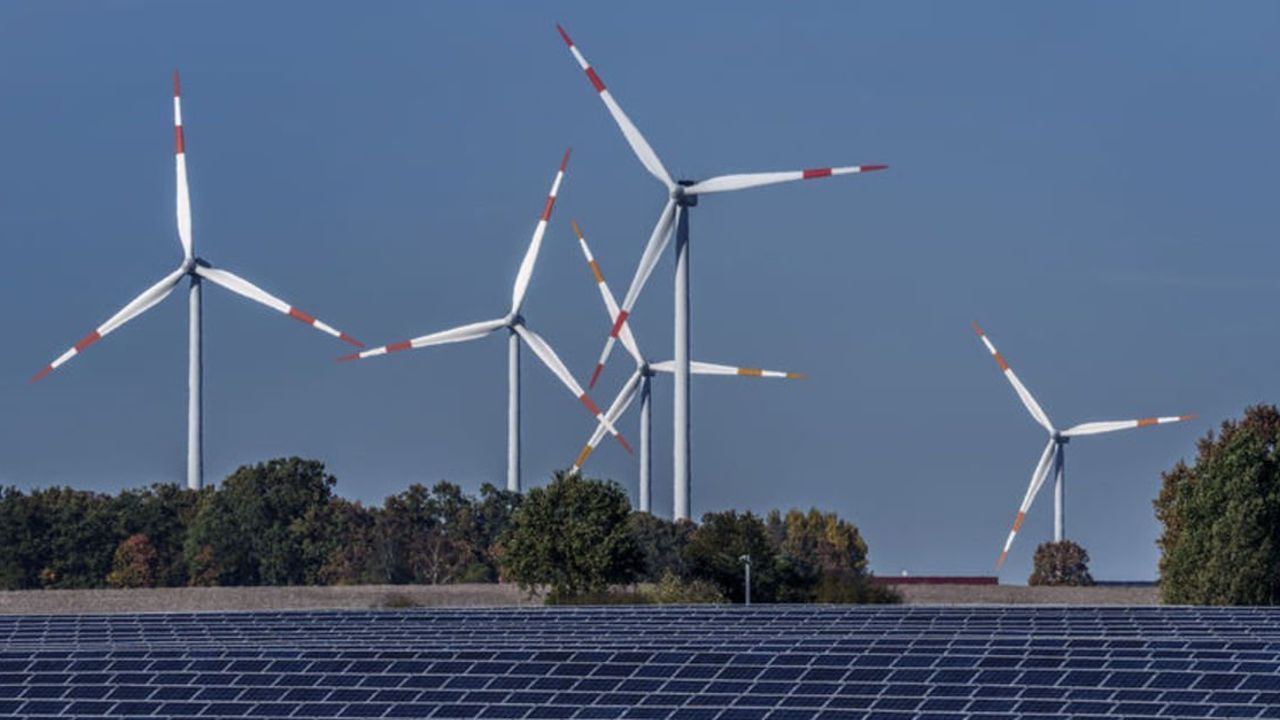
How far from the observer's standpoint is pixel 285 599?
7520 inches

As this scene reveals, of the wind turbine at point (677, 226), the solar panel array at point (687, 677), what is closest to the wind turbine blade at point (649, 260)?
the wind turbine at point (677, 226)

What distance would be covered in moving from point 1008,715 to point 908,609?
3713 centimetres

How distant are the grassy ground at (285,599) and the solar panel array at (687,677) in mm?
79217

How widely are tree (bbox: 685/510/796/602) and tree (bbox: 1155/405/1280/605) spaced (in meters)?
26.7

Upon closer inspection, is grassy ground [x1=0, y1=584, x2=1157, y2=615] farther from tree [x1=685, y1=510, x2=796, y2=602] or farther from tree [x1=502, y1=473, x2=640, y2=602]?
tree [x1=685, y1=510, x2=796, y2=602]

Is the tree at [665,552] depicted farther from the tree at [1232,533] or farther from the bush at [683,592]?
the tree at [1232,533]

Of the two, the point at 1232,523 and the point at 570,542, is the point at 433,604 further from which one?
the point at 1232,523

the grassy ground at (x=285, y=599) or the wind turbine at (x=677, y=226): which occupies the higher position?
the wind turbine at (x=677, y=226)

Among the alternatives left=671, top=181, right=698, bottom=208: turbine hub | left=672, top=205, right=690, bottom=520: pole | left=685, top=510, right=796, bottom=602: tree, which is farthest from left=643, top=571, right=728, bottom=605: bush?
left=671, top=181, right=698, bottom=208: turbine hub

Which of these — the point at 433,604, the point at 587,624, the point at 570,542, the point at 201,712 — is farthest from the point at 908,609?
the point at 433,604

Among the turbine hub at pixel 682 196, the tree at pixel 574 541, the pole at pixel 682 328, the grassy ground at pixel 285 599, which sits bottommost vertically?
the grassy ground at pixel 285 599

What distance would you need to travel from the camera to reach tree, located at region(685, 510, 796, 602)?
17912cm

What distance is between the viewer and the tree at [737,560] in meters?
179

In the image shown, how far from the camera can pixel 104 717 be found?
8819 centimetres
